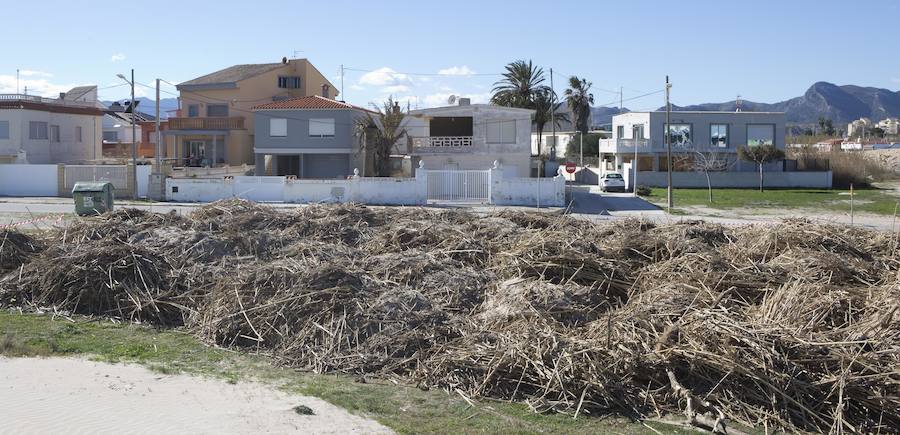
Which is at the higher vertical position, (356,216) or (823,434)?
(356,216)

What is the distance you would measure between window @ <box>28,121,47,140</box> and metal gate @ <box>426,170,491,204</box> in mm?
31333

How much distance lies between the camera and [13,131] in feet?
177

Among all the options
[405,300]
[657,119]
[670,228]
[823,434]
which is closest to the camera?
[823,434]

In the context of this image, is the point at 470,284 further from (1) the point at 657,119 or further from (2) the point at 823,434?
(1) the point at 657,119

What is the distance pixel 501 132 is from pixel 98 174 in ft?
73.5

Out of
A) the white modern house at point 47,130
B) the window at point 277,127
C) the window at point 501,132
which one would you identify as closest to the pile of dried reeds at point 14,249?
the window at point 277,127

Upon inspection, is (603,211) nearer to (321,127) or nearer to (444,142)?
(444,142)

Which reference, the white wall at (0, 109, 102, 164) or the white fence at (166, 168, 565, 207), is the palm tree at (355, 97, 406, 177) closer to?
the white fence at (166, 168, 565, 207)

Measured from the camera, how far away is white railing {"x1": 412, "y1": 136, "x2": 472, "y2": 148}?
48.9 metres

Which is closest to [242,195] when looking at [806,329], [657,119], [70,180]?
[70,180]

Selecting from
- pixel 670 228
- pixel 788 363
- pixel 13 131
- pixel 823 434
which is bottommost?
pixel 823 434

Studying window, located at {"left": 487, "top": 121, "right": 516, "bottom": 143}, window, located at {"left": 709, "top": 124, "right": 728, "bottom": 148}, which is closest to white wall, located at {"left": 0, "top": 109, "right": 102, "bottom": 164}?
window, located at {"left": 487, "top": 121, "right": 516, "bottom": 143}

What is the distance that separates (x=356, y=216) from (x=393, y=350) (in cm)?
810

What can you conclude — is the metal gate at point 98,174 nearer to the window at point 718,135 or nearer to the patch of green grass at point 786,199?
the patch of green grass at point 786,199
